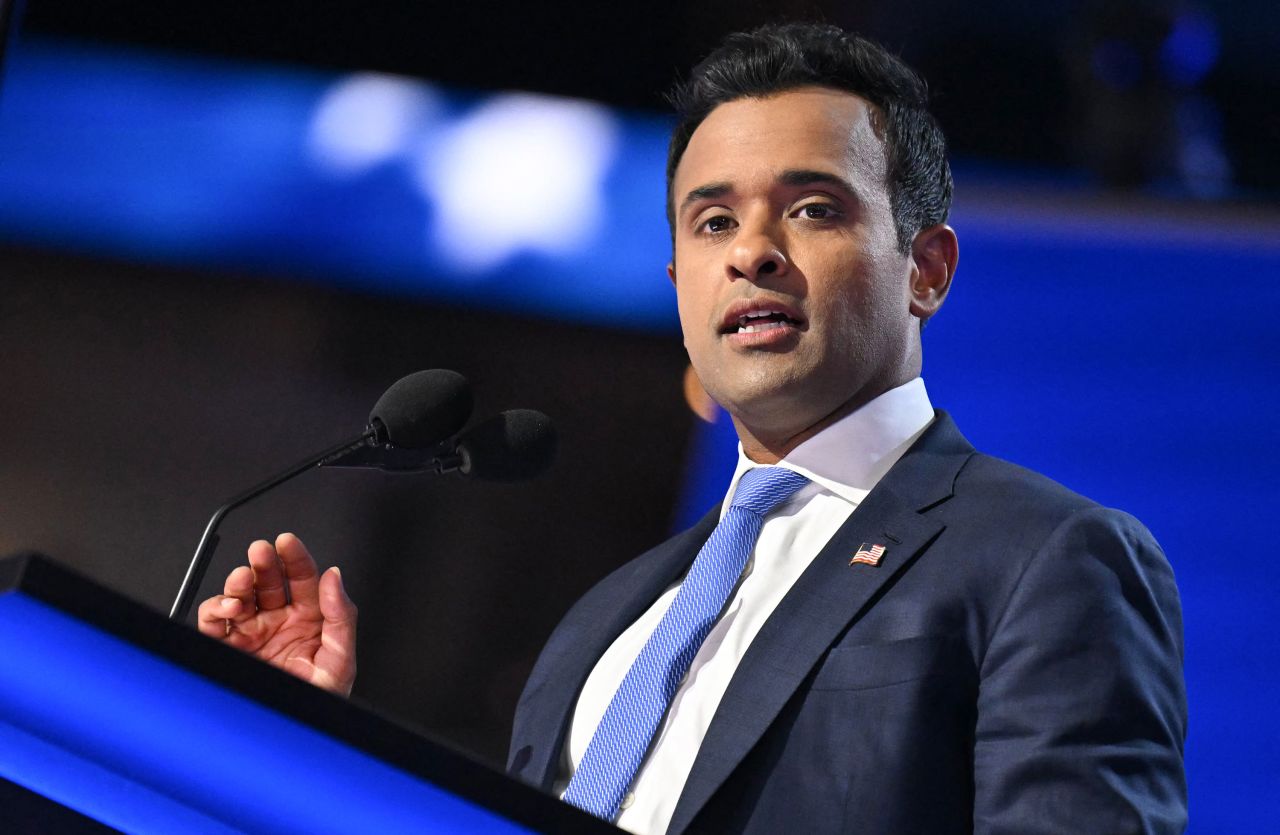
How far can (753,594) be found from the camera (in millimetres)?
1752

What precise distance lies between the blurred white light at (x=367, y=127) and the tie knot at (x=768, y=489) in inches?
77.2

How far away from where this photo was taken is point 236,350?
11.0 ft

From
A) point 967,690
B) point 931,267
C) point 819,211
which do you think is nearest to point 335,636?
point 967,690

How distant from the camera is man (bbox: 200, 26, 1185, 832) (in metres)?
1.44

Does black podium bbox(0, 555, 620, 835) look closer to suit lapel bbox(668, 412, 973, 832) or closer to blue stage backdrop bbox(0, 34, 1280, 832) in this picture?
suit lapel bbox(668, 412, 973, 832)

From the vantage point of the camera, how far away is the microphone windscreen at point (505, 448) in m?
1.90

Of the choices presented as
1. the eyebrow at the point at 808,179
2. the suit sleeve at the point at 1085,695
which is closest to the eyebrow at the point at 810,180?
the eyebrow at the point at 808,179

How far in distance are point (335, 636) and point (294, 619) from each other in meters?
0.06

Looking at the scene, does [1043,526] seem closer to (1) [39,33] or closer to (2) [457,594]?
(2) [457,594]

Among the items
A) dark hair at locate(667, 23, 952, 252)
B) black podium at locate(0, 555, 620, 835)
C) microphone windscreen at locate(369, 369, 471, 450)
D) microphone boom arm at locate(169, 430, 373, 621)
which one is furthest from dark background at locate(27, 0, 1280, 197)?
black podium at locate(0, 555, 620, 835)

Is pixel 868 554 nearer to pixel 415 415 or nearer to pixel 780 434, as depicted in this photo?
pixel 780 434

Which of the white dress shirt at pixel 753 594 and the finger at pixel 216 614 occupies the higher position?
the white dress shirt at pixel 753 594

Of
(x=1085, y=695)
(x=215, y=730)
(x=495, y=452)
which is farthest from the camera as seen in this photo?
(x=495, y=452)

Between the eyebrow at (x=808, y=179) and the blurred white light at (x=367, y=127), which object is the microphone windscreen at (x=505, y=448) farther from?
the blurred white light at (x=367, y=127)
